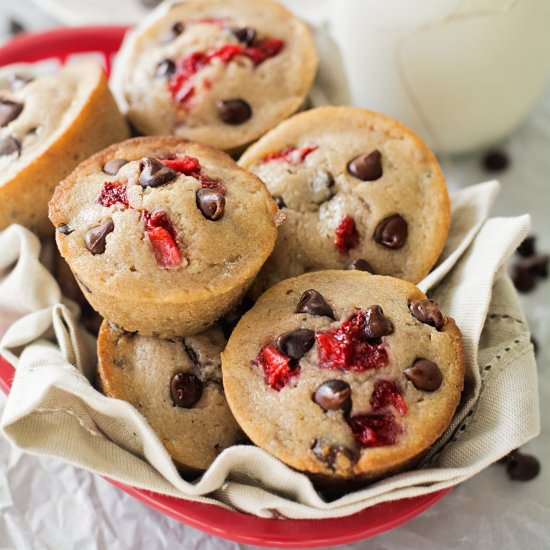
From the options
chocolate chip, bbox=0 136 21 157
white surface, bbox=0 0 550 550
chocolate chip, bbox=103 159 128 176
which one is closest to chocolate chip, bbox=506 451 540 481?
white surface, bbox=0 0 550 550

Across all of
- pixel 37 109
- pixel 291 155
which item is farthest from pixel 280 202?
pixel 37 109

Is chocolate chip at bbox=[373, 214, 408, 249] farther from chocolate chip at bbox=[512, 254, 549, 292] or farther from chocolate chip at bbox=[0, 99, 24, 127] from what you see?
chocolate chip at bbox=[0, 99, 24, 127]

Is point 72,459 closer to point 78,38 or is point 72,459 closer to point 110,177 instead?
point 110,177

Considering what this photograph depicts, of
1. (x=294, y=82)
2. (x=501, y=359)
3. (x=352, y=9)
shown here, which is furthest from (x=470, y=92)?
(x=501, y=359)

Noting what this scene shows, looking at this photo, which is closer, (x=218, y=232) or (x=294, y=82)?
(x=218, y=232)

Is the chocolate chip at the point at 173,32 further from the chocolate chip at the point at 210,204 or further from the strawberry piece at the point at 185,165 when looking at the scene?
the chocolate chip at the point at 210,204

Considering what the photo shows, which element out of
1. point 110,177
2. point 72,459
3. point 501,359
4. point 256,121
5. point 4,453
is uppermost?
point 110,177
